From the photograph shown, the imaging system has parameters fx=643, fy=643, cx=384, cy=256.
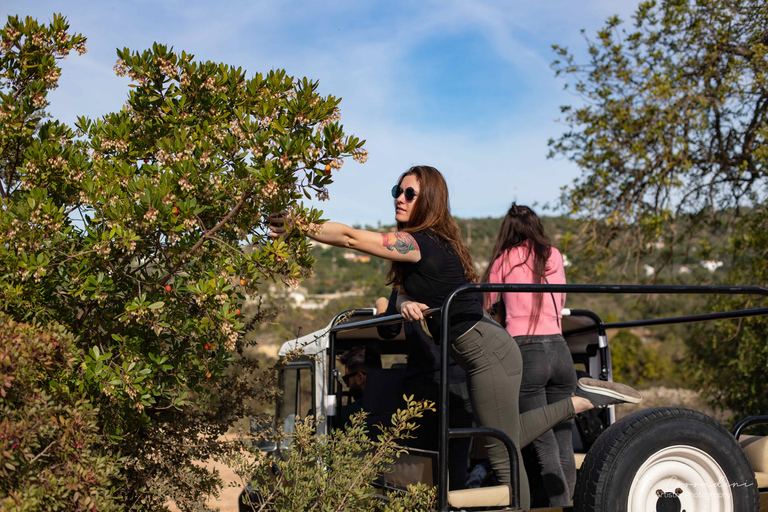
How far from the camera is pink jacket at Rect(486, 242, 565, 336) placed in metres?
3.56

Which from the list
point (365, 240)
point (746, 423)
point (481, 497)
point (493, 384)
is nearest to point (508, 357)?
point (493, 384)

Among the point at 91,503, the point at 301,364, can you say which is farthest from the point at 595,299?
the point at 91,503

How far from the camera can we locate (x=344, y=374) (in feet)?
13.8

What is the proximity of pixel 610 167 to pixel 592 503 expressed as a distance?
7.32 meters

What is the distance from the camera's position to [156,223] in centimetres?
262

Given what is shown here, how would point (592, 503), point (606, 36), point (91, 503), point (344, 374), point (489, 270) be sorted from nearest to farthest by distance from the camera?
point (91, 503) < point (592, 503) < point (489, 270) < point (344, 374) < point (606, 36)

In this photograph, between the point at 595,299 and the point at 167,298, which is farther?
the point at 595,299

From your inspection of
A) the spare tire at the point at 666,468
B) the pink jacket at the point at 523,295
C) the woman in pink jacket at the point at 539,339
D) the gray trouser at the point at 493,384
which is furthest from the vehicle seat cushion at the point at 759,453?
the gray trouser at the point at 493,384

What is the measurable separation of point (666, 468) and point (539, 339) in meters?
0.95

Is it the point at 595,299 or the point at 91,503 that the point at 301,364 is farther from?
the point at 595,299

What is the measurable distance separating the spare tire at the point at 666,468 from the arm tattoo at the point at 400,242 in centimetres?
113

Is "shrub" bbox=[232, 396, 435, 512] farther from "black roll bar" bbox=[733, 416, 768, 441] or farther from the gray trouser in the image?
"black roll bar" bbox=[733, 416, 768, 441]

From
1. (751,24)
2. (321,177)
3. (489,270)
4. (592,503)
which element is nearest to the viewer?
(592,503)

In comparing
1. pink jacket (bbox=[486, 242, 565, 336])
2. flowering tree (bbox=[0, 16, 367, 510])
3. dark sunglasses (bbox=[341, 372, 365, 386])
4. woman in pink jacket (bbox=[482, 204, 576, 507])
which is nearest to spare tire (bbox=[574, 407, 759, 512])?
woman in pink jacket (bbox=[482, 204, 576, 507])
